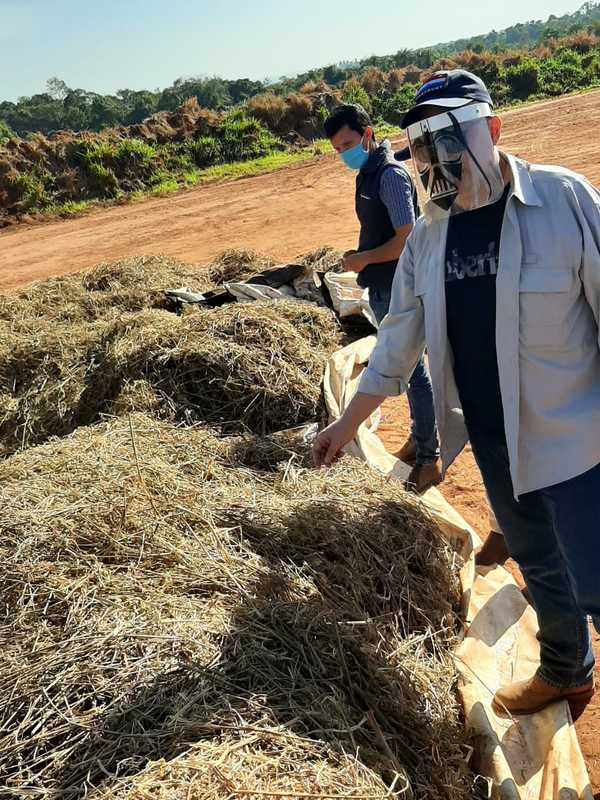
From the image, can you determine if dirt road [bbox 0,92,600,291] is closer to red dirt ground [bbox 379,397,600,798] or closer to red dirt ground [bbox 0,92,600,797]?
red dirt ground [bbox 0,92,600,797]

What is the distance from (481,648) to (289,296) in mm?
4339

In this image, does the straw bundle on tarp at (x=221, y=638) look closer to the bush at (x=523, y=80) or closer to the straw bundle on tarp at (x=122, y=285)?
the straw bundle on tarp at (x=122, y=285)

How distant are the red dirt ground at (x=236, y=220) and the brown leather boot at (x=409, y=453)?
6.20 metres

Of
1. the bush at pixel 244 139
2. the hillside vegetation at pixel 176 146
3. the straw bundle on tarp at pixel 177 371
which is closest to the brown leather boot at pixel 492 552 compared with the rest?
the straw bundle on tarp at pixel 177 371

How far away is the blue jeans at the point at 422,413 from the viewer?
3.53 metres

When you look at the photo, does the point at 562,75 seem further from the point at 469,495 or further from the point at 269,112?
the point at 469,495

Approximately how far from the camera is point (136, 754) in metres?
1.60

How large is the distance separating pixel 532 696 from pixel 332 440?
1016mm

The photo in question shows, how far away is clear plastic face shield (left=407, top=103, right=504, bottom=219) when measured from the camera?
1.65 meters

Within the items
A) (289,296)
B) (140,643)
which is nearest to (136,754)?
(140,643)

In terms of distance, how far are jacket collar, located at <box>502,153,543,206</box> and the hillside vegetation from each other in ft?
54.1

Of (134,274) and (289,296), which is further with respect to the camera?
(134,274)

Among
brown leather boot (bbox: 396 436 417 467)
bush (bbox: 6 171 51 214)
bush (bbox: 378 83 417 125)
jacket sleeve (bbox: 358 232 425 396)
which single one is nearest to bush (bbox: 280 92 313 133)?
bush (bbox: 378 83 417 125)

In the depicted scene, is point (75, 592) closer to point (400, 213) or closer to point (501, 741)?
point (501, 741)
